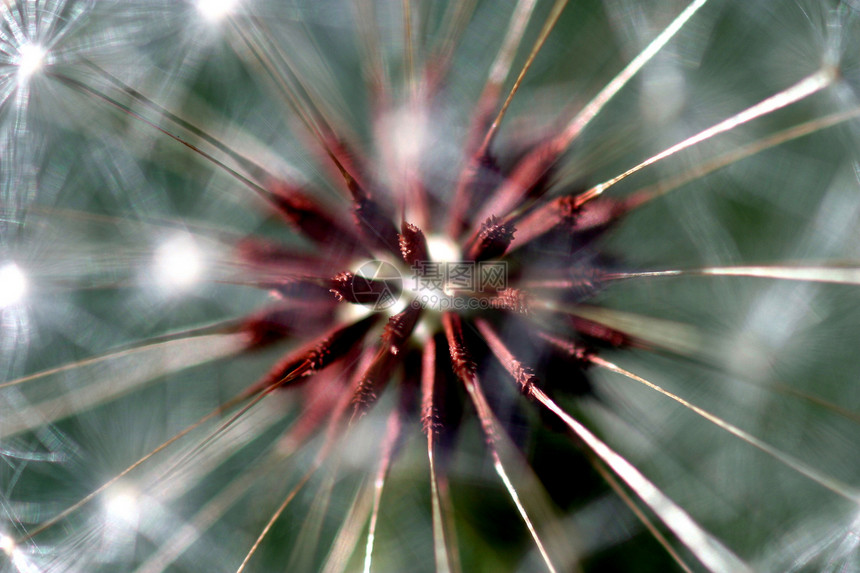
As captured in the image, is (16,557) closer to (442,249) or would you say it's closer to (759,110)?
(442,249)

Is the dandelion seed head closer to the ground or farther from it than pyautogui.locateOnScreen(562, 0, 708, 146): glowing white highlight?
closer to the ground

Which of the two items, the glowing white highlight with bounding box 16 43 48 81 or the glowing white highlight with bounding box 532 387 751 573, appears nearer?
the glowing white highlight with bounding box 532 387 751 573

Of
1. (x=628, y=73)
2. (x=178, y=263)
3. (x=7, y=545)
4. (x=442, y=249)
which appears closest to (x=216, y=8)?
(x=178, y=263)

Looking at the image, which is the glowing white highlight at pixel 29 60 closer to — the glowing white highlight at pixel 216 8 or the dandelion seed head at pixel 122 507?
the glowing white highlight at pixel 216 8

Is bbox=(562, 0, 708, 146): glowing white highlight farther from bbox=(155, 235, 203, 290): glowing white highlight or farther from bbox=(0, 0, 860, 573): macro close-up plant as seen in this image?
bbox=(155, 235, 203, 290): glowing white highlight

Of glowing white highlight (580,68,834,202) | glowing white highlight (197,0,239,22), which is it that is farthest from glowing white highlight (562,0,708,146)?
glowing white highlight (197,0,239,22)
